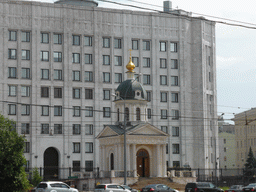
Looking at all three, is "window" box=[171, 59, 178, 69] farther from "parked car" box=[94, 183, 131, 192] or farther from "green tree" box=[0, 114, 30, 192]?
"green tree" box=[0, 114, 30, 192]

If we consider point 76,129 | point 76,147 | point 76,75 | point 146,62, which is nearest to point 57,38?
point 76,75

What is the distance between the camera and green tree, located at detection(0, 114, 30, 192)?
4416 cm

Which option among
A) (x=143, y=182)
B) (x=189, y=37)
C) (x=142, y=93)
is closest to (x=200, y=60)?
(x=189, y=37)

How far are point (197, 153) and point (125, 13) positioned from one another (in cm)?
2703

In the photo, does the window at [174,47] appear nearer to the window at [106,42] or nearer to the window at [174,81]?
the window at [174,81]


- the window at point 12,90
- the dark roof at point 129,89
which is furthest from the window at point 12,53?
the dark roof at point 129,89

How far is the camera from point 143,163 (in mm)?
69000

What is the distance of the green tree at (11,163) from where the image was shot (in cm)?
4416

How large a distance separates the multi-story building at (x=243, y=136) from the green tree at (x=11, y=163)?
279 feet

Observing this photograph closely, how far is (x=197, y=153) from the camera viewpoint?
3878 inches

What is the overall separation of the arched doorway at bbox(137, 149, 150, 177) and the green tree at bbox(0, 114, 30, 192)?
24898mm

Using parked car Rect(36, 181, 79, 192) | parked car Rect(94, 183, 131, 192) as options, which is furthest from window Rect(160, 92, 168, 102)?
parked car Rect(36, 181, 79, 192)

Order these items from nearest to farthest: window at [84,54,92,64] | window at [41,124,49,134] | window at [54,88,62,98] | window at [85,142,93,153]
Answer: window at [41,124,49,134], window at [54,88,62,98], window at [85,142,93,153], window at [84,54,92,64]

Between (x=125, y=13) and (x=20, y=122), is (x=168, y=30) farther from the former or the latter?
(x=20, y=122)
